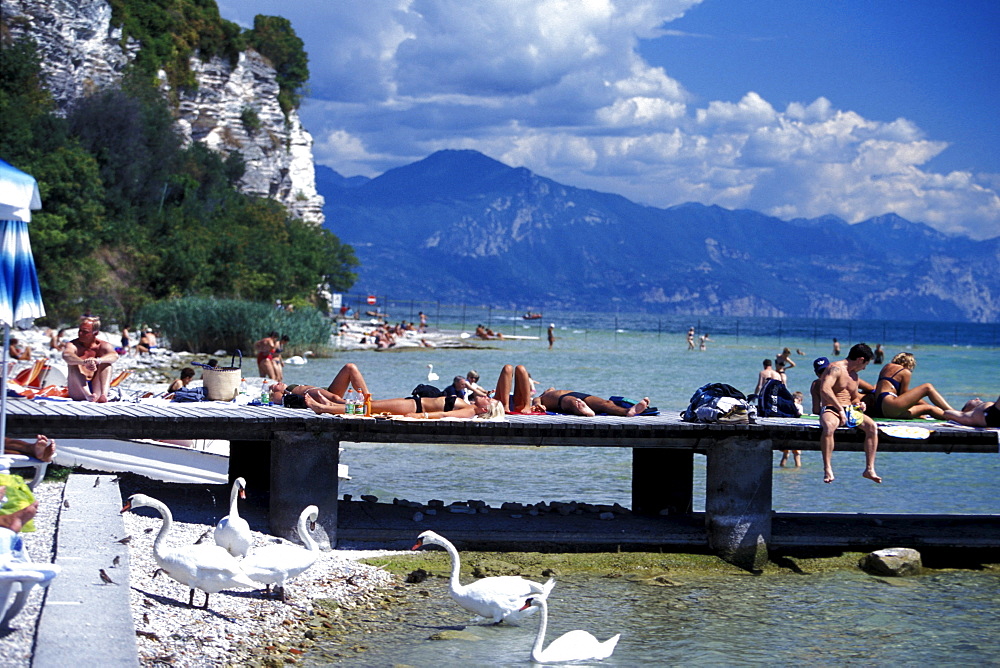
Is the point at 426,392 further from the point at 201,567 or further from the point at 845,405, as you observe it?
the point at 845,405

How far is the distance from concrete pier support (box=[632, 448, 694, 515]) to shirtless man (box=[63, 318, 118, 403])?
7.30 meters

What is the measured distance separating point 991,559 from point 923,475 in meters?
9.83

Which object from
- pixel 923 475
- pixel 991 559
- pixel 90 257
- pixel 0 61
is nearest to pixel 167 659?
pixel 991 559

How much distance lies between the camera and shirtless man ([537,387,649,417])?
1416 centimetres

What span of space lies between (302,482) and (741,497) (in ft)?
17.4

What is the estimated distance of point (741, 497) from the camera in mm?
13570

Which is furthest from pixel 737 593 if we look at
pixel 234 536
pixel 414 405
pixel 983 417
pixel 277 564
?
pixel 234 536

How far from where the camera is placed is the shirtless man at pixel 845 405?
13.3 metres

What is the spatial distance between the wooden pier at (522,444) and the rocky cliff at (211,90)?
5083 cm

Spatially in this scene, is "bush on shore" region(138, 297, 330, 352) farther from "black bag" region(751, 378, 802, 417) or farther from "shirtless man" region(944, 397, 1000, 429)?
"shirtless man" region(944, 397, 1000, 429)

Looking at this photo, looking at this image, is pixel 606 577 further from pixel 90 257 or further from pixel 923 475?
pixel 90 257

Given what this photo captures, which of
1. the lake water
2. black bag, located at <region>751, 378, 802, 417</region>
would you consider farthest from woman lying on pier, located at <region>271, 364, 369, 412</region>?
black bag, located at <region>751, 378, 802, 417</region>

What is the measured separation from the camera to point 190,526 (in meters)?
12.4

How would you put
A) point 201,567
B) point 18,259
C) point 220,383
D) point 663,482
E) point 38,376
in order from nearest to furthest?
1. point 201,567
2. point 18,259
3. point 220,383
4. point 663,482
5. point 38,376
